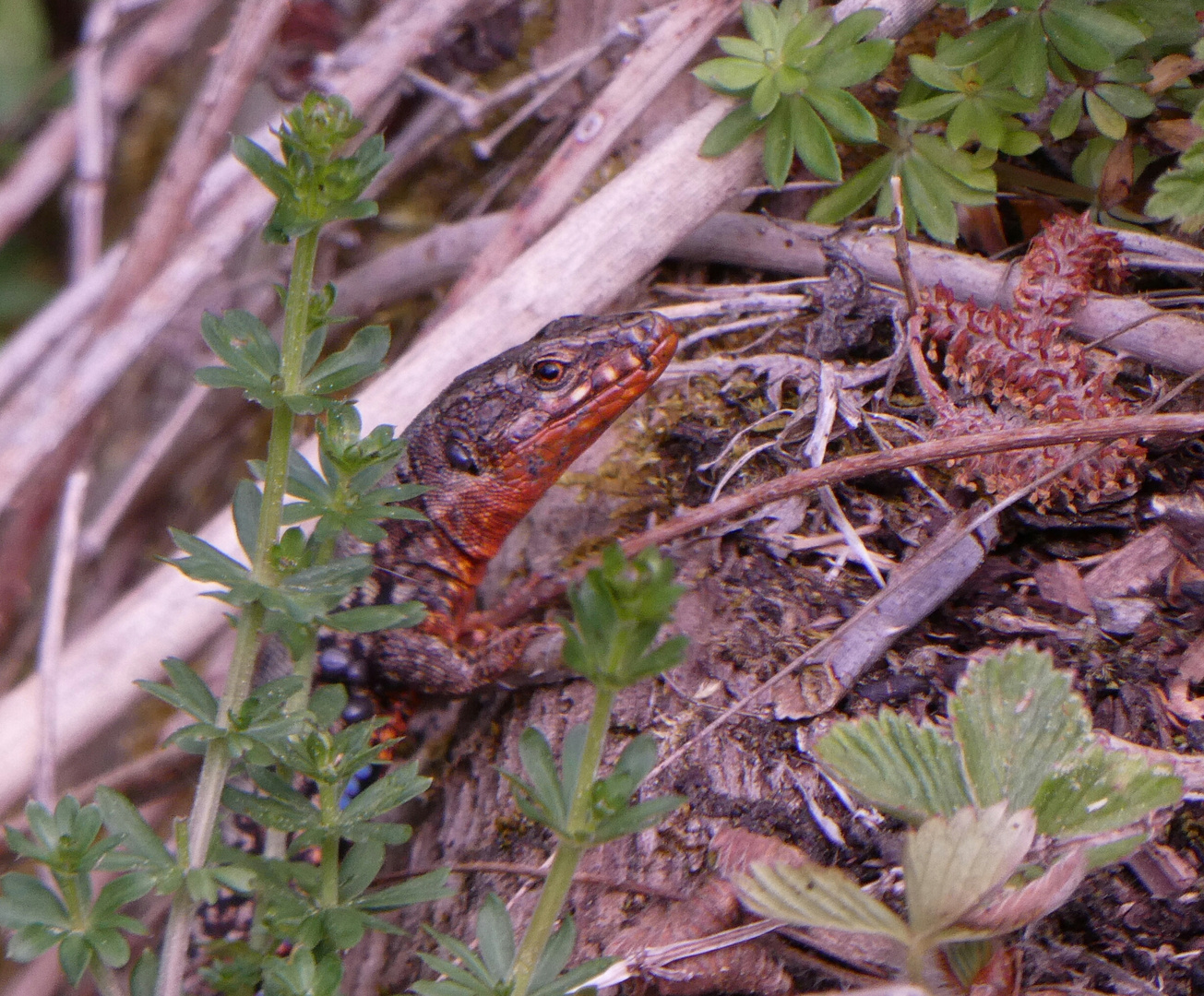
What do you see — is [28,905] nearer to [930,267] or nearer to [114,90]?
[930,267]

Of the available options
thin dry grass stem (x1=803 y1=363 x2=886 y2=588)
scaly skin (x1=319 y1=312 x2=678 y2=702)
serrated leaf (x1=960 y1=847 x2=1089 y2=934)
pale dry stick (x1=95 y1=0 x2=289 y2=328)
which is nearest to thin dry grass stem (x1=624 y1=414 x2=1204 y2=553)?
thin dry grass stem (x1=803 y1=363 x2=886 y2=588)

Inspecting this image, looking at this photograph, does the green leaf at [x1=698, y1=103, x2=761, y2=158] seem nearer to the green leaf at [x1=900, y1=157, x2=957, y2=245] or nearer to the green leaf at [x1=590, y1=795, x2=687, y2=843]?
→ the green leaf at [x1=900, y1=157, x2=957, y2=245]

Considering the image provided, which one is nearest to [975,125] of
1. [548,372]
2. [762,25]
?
[762,25]

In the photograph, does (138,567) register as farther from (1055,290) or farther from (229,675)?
(1055,290)

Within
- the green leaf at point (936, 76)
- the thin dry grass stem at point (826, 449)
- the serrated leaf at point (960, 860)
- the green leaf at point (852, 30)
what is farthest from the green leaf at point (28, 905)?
the green leaf at point (936, 76)

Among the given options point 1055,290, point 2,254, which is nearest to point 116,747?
point 2,254

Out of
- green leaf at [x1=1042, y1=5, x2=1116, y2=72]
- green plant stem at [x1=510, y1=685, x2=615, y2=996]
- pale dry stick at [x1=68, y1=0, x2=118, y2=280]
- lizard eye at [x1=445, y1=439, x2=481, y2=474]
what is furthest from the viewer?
pale dry stick at [x1=68, y1=0, x2=118, y2=280]
